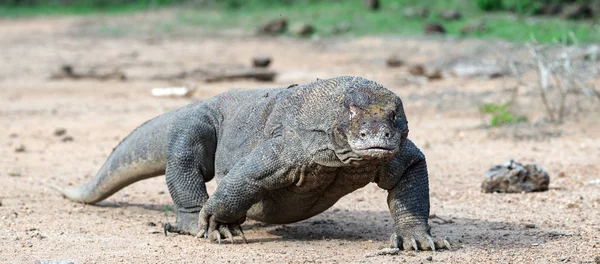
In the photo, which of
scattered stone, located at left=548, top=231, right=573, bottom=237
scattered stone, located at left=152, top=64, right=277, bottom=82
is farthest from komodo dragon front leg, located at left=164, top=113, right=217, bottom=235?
scattered stone, located at left=152, top=64, right=277, bottom=82

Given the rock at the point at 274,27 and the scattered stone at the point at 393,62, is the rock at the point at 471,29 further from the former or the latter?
the rock at the point at 274,27

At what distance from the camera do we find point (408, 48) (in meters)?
18.5

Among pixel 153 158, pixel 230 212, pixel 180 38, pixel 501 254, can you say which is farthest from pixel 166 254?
pixel 180 38

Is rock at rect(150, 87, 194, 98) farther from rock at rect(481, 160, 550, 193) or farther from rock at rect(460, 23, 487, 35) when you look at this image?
rock at rect(460, 23, 487, 35)

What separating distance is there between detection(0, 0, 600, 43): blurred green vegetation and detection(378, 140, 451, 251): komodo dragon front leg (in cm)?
1206

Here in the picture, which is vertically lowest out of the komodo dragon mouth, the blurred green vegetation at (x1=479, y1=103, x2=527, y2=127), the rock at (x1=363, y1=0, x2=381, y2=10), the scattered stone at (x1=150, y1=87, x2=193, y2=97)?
the rock at (x1=363, y1=0, x2=381, y2=10)

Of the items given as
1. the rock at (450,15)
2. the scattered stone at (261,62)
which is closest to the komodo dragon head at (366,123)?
the scattered stone at (261,62)

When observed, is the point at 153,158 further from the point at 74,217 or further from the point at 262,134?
the point at 262,134

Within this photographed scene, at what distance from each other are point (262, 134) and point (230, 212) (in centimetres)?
46

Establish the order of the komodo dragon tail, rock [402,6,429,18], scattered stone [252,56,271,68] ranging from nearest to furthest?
the komodo dragon tail
scattered stone [252,56,271,68]
rock [402,6,429,18]

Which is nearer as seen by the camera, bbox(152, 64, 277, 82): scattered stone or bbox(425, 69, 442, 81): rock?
bbox(425, 69, 442, 81): rock

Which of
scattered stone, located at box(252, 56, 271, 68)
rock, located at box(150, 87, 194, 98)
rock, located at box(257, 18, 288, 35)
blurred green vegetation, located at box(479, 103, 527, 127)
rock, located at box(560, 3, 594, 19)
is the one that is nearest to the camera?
blurred green vegetation, located at box(479, 103, 527, 127)

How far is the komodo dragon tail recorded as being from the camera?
6.39m

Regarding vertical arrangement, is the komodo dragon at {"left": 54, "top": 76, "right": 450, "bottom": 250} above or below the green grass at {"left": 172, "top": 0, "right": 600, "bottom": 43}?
above
